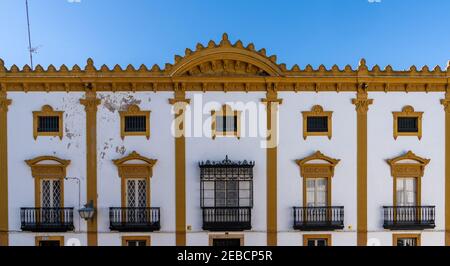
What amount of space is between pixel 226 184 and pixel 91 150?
16.7 feet

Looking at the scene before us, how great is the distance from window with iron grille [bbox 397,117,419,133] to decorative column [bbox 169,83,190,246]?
791 centimetres

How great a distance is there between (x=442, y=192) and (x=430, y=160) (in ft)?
4.19

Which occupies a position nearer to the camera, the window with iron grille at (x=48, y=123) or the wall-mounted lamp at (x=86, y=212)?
the wall-mounted lamp at (x=86, y=212)

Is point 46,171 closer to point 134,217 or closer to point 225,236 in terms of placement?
point 134,217

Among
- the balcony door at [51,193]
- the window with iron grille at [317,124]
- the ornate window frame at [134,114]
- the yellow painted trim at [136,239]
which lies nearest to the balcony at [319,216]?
the window with iron grille at [317,124]

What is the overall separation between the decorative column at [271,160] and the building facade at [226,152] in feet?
0.13

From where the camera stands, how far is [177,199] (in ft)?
36.0

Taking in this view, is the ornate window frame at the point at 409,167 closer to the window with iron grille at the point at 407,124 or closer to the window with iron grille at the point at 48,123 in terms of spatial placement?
the window with iron grille at the point at 407,124

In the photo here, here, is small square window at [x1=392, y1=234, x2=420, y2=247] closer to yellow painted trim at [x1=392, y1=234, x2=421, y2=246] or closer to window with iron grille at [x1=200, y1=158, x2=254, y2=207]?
yellow painted trim at [x1=392, y1=234, x2=421, y2=246]

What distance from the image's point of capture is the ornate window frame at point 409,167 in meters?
11.0

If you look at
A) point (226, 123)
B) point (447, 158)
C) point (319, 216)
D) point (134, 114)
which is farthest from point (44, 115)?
point (447, 158)

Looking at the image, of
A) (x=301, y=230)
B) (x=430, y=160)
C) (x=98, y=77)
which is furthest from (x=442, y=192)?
(x=98, y=77)

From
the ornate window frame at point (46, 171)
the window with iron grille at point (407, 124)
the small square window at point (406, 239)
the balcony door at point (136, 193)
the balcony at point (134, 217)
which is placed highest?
the window with iron grille at point (407, 124)

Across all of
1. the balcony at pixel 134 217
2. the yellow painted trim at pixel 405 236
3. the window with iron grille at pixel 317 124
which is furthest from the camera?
the window with iron grille at pixel 317 124
